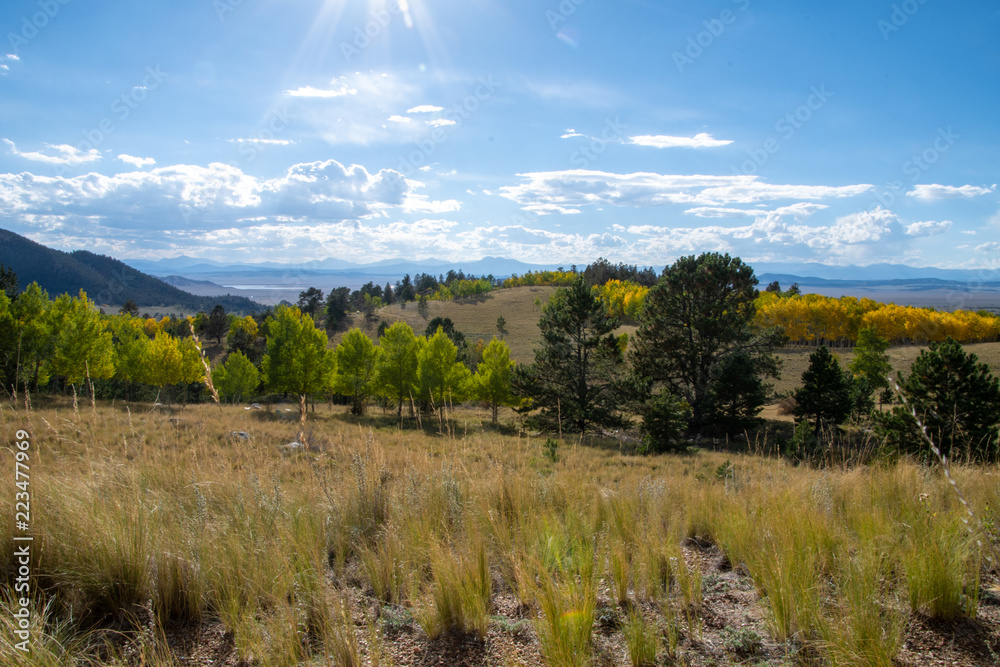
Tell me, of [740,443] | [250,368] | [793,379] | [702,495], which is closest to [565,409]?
[740,443]

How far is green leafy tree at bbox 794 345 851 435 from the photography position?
24438 millimetres

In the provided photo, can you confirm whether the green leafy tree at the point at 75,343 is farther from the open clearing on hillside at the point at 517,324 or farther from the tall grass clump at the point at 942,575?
the open clearing on hillside at the point at 517,324

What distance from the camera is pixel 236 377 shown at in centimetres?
4356

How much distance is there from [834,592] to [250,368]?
50657 millimetres

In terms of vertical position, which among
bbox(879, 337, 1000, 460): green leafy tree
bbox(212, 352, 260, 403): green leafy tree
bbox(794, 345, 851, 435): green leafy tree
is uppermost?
bbox(879, 337, 1000, 460): green leafy tree

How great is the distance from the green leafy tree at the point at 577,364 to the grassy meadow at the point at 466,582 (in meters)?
22.9

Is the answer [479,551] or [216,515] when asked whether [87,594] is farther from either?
[479,551]

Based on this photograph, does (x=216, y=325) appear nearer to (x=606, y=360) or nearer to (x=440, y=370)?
(x=440, y=370)

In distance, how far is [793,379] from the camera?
60.4 meters

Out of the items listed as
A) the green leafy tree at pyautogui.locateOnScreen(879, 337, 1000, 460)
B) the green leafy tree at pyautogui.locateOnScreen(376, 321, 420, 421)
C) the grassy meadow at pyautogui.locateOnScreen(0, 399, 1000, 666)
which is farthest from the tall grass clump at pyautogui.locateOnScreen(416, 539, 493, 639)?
the green leafy tree at pyautogui.locateOnScreen(376, 321, 420, 421)

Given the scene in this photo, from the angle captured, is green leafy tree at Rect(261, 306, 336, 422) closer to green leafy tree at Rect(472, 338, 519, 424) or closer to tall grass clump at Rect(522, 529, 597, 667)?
green leafy tree at Rect(472, 338, 519, 424)

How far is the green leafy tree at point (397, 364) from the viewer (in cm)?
3222

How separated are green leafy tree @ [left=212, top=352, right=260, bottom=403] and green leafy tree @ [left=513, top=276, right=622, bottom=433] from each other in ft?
95.2

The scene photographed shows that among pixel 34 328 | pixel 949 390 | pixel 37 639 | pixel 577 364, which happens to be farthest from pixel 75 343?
pixel 949 390
